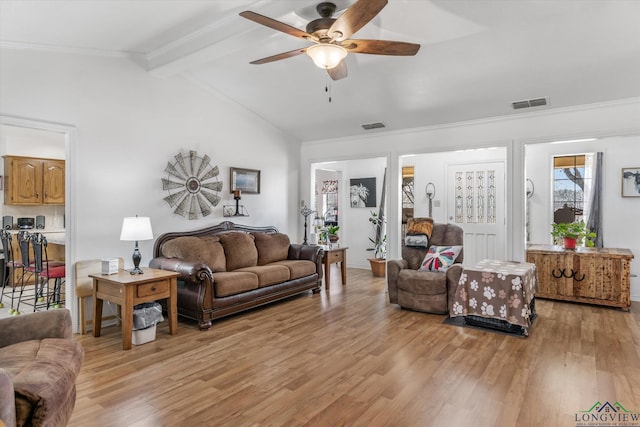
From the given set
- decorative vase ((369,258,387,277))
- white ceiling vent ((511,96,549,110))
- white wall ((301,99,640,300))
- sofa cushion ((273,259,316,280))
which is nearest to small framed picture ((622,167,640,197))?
white wall ((301,99,640,300))

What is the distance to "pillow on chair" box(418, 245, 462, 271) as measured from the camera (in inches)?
179

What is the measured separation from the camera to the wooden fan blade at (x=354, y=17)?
216 cm

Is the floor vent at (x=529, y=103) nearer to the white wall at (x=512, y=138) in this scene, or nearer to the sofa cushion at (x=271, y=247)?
the white wall at (x=512, y=138)

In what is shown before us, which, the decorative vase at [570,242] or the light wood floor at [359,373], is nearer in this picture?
the light wood floor at [359,373]

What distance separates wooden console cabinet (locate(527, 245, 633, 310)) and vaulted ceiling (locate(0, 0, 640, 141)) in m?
1.89

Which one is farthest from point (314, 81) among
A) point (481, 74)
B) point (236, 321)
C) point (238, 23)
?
point (236, 321)

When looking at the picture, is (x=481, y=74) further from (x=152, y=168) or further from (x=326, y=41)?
(x=152, y=168)

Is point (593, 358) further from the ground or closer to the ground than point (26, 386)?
closer to the ground

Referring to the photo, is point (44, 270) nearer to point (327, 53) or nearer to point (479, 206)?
point (327, 53)

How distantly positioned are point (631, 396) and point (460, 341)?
4.14 ft

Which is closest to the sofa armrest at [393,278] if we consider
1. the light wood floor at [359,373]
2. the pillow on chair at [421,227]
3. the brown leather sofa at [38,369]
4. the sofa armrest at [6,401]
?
the light wood floor at [359,373]

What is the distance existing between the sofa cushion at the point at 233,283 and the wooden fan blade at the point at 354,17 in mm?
2709

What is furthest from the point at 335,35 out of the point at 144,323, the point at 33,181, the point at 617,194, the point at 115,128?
the point at 33,181

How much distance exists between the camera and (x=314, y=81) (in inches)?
186
